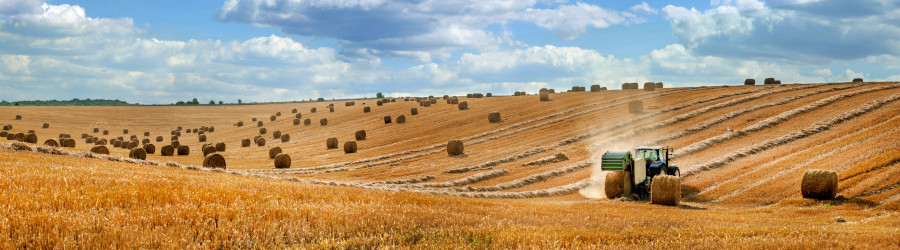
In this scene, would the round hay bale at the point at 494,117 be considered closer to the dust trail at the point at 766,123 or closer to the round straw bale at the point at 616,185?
the dust trail at the point at 766,123

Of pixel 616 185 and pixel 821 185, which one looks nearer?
pixel 821 185

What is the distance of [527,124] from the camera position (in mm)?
54719

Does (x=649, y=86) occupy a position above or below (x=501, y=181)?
above

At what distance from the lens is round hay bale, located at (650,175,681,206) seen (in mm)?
22609

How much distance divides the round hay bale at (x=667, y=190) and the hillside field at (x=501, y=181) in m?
0.88

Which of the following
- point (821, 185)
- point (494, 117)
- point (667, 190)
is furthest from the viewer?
point (494, 117)

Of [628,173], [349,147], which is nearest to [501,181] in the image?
[628,173]

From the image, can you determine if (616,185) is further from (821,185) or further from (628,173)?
(821,185)

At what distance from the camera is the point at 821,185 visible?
21.5 m

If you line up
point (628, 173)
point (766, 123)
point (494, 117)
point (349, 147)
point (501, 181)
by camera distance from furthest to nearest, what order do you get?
point (494, 117)
point (349, 147)
point (766, 123)
point (501, 181)
point (628, 173)

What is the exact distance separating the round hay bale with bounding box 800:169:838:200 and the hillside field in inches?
23.1

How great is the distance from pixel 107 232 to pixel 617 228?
25.8 ft

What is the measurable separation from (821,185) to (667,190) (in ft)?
17.9

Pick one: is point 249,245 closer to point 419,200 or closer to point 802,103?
point 419,200
